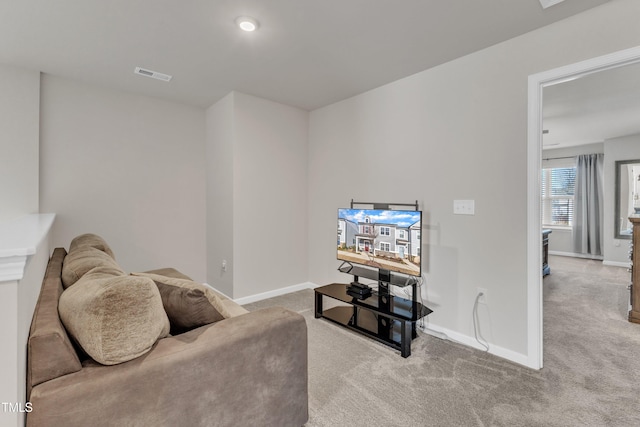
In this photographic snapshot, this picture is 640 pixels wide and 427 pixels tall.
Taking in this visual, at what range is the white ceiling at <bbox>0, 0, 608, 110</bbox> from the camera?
1.96 meters

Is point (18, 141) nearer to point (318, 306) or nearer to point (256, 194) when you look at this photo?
Result: point (256, 194)

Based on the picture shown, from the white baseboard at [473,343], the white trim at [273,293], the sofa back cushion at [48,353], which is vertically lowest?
the white baseboard at [473,343]

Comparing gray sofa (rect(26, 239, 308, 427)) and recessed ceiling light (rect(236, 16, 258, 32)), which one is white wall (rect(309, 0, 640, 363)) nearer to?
recessed ceiling light (rect(236, 16, 258, 32))

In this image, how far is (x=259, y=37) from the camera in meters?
2.32

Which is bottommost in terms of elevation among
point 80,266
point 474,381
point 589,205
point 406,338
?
point 474,381

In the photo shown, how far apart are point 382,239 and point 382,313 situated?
0.63m

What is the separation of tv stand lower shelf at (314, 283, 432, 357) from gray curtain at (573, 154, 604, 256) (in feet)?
19.5

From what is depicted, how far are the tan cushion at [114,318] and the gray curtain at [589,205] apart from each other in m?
8.06

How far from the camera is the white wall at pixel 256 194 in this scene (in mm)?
3553

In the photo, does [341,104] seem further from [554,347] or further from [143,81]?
[554,347]

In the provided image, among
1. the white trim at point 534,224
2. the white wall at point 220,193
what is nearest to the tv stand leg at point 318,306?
the white wall at point 220,193

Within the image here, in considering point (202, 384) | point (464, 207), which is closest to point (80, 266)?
point (202, 384)

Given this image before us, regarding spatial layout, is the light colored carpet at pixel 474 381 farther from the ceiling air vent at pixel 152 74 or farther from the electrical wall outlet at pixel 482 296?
the ceiling air vent at pixel 152 74

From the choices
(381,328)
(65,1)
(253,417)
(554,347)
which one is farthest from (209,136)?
(554,347)
